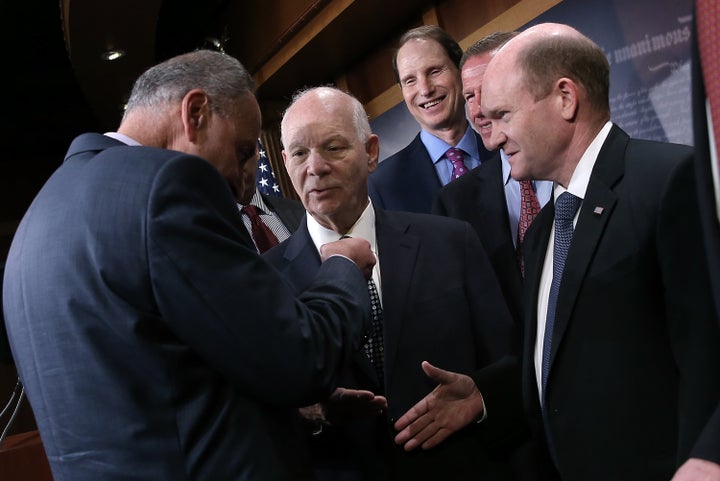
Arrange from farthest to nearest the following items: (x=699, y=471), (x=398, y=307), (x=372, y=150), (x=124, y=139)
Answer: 1. (x=372, y=150)
2. (x=398, y=307)
3. (x=124, y=139)
4. (x=699, y=471)

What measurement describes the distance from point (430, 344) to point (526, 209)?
71 cm

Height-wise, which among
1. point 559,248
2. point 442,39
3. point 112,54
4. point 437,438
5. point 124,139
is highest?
point 112,54

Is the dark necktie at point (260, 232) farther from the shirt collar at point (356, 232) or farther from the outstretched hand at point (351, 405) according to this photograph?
the outstretched hand at point (351, 405)

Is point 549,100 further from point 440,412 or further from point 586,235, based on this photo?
point 440,412

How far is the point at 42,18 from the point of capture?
6.14m

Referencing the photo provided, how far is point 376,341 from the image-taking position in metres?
2.03

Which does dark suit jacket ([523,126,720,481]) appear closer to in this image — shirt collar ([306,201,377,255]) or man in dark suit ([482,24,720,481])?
man in dark suit ([482,24,720,481])

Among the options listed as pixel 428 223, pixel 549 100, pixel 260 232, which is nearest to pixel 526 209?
pixel 428 223

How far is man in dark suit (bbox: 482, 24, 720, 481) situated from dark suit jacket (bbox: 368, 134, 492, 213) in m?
1.00

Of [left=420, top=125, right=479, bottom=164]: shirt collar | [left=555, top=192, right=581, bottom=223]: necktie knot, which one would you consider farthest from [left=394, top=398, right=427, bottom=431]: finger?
[left=420, top=125, right=479, bottom=164]: shirt collar

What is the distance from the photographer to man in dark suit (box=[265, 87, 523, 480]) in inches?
75.5

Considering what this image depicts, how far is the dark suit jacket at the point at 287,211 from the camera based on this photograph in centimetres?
337

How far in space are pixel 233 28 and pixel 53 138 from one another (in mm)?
3845

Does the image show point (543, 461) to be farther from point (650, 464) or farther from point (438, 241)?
point (438, 241)
